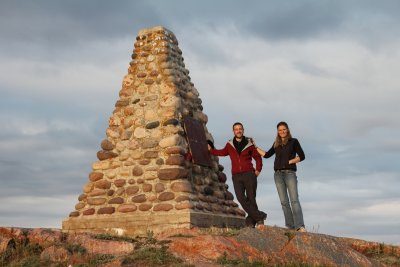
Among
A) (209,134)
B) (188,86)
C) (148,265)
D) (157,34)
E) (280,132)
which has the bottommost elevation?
(148,265)

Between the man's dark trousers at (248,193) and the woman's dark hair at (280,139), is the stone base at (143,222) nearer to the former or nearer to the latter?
the man's dark trousers at (248,193)

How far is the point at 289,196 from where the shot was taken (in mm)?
9805

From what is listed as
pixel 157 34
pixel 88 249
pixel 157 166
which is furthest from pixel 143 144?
pixel 88 249

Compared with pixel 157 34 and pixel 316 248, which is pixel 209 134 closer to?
pixel 157 34

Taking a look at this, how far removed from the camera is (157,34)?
12.9 m

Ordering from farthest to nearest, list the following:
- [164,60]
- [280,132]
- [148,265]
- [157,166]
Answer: [164,60] < [157,166] < [280,132] < [148,265]

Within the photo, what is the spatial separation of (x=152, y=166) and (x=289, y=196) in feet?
10.2

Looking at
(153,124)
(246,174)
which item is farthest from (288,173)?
(153,124)

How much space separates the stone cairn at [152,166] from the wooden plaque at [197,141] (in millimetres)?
122

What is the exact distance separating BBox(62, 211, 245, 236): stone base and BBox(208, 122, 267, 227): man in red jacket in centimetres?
112

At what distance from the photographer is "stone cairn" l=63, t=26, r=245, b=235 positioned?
36.8 feet

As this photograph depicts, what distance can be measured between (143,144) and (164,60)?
6.51 feet

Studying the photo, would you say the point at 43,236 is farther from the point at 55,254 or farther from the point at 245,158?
the point at 245,158

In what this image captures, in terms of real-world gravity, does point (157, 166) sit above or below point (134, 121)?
below
